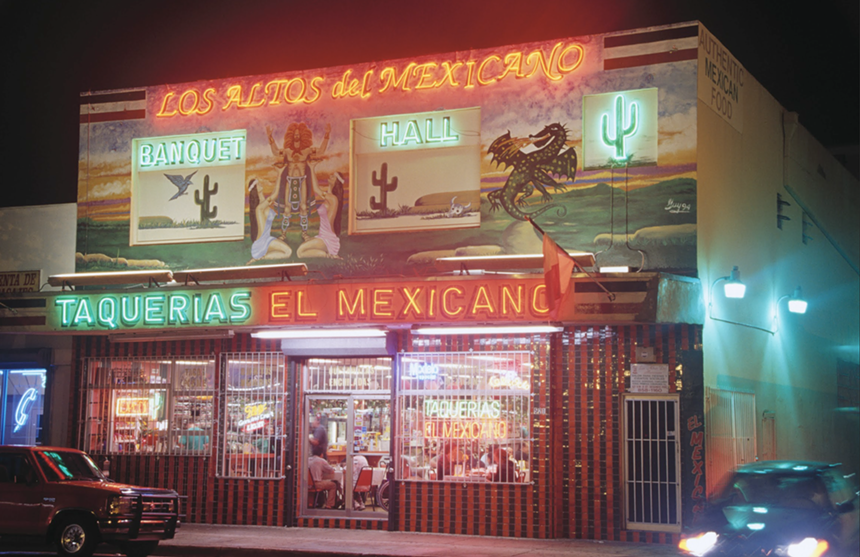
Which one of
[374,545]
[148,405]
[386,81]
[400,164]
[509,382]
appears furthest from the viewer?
[148,405]

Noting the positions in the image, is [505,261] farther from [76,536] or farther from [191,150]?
[76,536]

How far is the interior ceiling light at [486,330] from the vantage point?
15422 millimetres

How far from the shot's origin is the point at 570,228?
16.2 meters

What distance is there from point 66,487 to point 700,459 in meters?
9.49

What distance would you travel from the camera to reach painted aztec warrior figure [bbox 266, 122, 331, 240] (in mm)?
17906

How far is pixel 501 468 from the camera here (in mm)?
16188

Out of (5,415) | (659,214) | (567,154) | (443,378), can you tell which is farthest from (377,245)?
(5,415)

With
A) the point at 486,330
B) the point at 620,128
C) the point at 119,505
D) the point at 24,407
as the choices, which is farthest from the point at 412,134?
the point at 24,407

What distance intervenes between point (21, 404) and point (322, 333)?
24.6 ft

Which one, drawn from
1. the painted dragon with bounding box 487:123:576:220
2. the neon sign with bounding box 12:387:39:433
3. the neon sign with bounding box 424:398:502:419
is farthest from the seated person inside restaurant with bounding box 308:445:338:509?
the neon sign with bounding box 12:387:39:433

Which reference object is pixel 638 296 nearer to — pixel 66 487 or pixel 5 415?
pixel 66 487

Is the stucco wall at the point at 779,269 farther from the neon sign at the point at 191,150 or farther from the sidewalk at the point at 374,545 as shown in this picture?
the neon sign at the point at 191,150

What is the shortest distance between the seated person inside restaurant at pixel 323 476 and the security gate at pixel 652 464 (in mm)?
5422

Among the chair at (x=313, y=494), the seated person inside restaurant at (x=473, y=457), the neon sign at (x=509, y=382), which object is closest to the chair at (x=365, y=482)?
the chair at (x=313, y=494)
